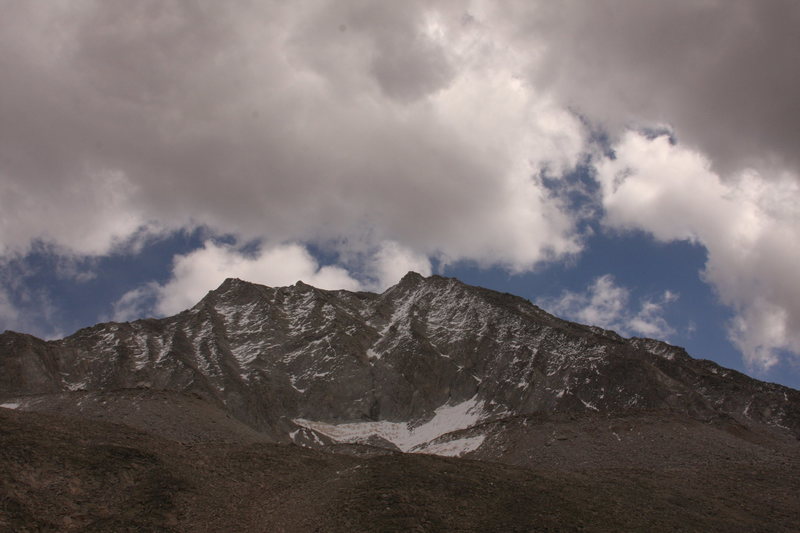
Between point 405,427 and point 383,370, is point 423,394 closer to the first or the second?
point 405,427

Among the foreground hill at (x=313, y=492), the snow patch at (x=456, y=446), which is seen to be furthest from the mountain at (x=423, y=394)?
the snow patch at (x=456, y=446)

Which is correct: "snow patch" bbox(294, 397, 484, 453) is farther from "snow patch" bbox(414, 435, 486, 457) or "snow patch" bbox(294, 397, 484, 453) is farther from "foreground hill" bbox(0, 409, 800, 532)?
"foreground hill" bbox(0, 409, 800, 532)

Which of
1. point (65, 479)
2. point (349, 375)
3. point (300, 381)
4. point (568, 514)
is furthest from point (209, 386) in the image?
point (568, 514)

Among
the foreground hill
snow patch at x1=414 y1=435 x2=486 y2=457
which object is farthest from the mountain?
snow patch at x1=414 y1=435 x2=486 y2=457

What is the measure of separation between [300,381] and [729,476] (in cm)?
9284

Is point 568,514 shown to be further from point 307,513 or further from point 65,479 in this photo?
point 65,479

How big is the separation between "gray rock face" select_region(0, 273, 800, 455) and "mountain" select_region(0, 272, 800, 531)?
37 cm

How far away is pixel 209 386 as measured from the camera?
333 feet

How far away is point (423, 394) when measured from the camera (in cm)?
11750

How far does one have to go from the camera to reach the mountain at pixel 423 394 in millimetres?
34031

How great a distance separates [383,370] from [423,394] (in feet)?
33.2

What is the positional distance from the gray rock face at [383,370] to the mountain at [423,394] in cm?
37

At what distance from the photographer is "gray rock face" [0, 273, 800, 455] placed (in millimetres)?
98125

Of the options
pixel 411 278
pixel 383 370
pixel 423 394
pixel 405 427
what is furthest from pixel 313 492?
pixel 411 278
